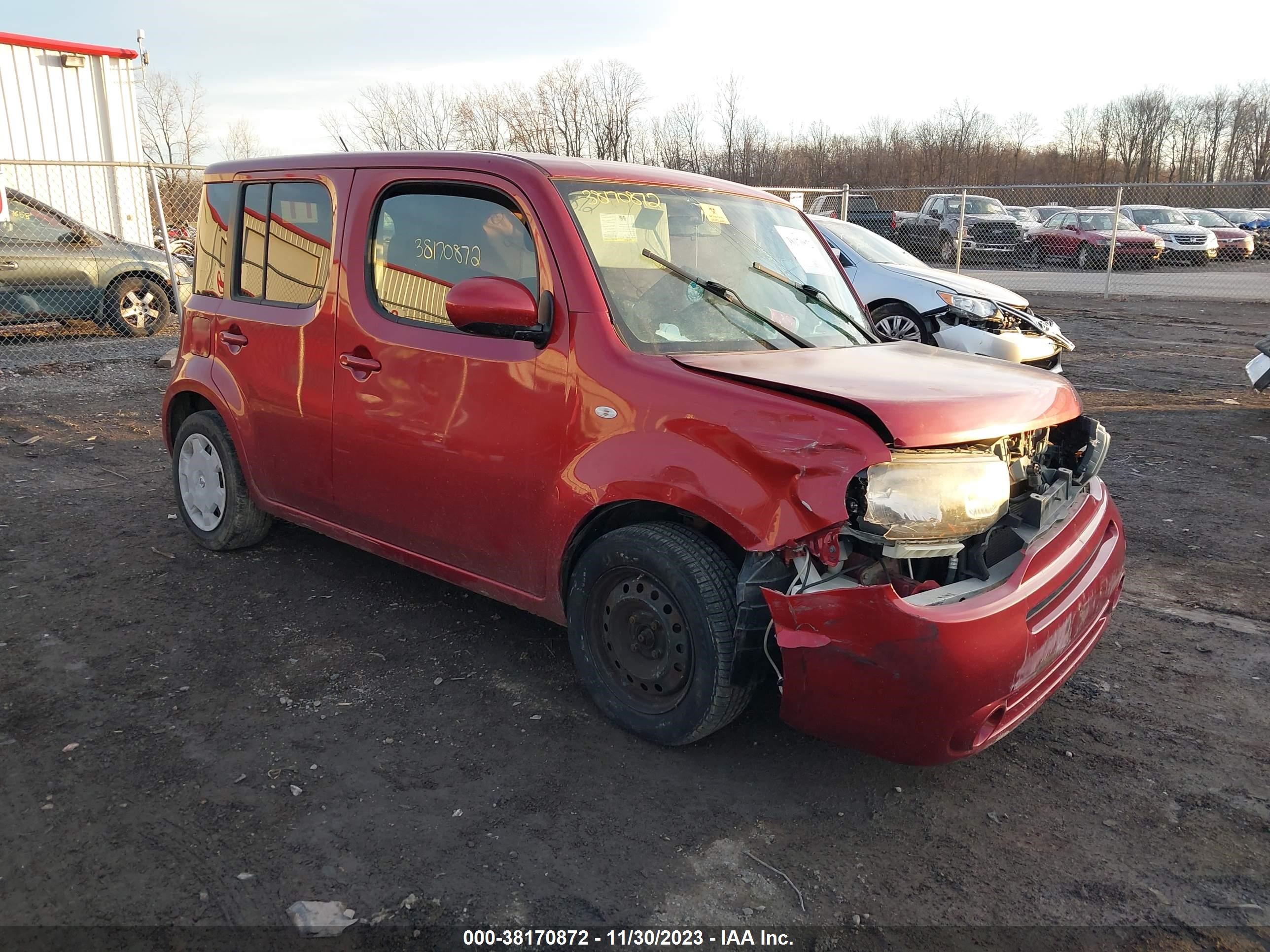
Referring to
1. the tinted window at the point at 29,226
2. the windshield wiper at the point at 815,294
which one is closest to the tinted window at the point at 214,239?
the windshield wiper at the point at 815,294

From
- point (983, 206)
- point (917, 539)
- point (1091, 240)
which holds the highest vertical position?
point (983, 206)

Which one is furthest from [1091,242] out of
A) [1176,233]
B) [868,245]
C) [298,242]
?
[298,242]

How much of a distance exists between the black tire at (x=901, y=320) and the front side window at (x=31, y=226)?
9723 millimetres

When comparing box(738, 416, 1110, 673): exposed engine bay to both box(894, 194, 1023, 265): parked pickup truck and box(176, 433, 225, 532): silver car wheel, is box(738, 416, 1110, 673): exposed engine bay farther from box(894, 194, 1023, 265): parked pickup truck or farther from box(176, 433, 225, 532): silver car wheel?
box(894, 194, 1023, 265): parked pickup truck

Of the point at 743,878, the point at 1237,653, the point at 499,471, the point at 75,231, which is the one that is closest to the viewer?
the point at 743,878

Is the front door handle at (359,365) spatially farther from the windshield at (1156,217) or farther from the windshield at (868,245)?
the windshield at (1156,217)

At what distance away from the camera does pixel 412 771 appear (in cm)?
290

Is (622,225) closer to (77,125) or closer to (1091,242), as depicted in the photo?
(77,125)

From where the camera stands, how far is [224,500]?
4.65 metres

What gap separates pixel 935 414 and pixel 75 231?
1206 centimetres

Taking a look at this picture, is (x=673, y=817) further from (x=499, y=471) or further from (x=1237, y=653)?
(x=1237, y=653)

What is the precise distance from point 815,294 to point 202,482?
10.7 feet

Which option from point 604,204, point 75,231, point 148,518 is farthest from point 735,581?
point 75,231

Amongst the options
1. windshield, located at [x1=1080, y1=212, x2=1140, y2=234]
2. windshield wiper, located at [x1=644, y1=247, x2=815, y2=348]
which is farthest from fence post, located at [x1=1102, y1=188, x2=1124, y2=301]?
windshield wiper, located at [x1=644, y1=247, x2=815, y2=348]
